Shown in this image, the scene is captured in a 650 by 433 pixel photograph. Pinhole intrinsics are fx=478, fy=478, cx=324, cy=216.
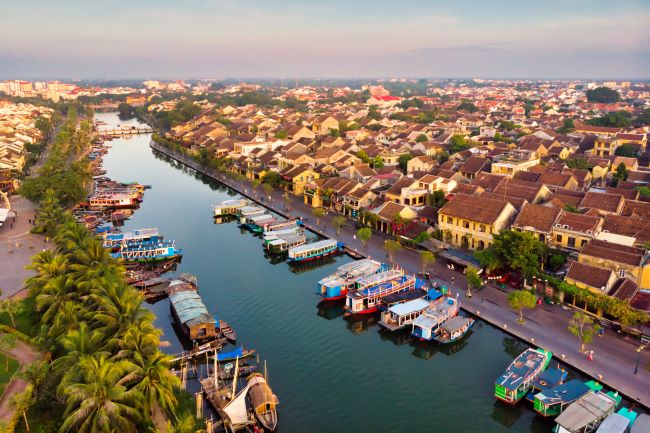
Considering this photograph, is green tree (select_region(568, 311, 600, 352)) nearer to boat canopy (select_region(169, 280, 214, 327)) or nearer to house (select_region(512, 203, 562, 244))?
house (select_region(512, 203, 562, 244))

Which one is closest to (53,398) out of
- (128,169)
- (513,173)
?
(513,173)

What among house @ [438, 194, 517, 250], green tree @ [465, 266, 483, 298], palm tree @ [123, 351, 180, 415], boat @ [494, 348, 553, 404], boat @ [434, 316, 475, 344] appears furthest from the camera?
house @ [438, 194, 517, 250]

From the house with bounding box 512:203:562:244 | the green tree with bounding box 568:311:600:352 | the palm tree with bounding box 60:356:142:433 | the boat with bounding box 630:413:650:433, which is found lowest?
the boat with bounding box 630:413:650:433

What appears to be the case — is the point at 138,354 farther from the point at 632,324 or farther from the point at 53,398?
the point at 632,324

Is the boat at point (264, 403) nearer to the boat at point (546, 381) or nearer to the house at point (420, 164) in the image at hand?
the boat at point (546, 381)

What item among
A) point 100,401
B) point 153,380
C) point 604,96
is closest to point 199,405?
point 153,380

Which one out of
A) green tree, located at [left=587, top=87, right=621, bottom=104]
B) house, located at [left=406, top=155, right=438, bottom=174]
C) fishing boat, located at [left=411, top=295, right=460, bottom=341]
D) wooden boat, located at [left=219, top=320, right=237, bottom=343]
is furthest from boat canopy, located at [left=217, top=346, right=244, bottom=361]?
green tree, located at [left=587, top=87, right=621, bottom=104]

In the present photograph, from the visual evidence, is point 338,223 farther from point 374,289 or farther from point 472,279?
point 472,279
